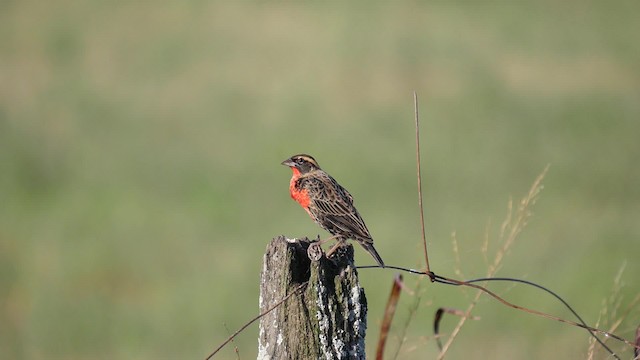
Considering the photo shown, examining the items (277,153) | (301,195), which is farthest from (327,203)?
(277,153)

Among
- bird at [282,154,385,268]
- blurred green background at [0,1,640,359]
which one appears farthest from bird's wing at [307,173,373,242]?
blurred green background at [0,1,640,359]

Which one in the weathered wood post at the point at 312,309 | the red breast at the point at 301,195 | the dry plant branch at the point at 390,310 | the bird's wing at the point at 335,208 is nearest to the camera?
the dry plant branch at the point at 390,310

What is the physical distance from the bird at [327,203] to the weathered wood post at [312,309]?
146 centimetres

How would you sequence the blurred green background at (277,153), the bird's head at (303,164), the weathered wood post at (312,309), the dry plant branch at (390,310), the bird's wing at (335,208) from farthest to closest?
the blurred green background at (277,153), the bird's head at (303,164), the bird's wing at (335,208), the weathered wood post at (312,309), the dry plant branch at (390,310)

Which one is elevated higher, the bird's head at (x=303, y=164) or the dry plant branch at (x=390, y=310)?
the bird's head at (x=303, y=164)

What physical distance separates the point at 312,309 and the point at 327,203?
195 cm

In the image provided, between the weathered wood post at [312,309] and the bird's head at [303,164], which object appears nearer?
the weathered wood post at [312,309]

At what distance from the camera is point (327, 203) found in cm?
621

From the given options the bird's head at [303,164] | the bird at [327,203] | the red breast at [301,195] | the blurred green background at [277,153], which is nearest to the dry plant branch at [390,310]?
the bird at [327,203]

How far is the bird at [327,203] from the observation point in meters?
5.99

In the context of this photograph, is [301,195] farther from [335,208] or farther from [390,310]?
[390,310]

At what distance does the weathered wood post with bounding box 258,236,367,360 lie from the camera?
428 cm

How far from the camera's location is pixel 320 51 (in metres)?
17.5

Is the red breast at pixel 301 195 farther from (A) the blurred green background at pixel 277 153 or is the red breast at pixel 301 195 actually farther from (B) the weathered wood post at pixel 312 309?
(A) the blurred green background at pixel 277 153
